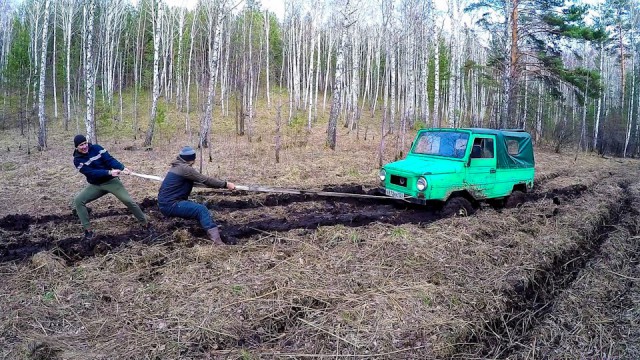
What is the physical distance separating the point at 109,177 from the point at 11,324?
3.03m

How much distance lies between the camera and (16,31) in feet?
131

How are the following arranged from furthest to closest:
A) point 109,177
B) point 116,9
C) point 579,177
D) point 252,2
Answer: point 252,2
point 116,9
point 579,177
point 109,177

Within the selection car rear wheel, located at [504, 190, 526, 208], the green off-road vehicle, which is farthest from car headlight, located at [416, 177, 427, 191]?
car rear wheel, located at [504, 190, 526, 208]

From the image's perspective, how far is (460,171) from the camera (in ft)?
26.3

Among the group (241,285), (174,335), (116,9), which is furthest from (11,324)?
(116,9)

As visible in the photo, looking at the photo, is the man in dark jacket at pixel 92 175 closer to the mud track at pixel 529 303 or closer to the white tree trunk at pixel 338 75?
the mud track at pixel 529 303

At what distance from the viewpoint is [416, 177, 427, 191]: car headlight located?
7.54m

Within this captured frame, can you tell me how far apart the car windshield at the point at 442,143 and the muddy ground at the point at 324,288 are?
5.16 ft

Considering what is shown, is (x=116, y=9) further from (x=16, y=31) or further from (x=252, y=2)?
(x=16, y=31)

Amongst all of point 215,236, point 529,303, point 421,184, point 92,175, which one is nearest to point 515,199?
point 421,184

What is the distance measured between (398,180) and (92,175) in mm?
5296

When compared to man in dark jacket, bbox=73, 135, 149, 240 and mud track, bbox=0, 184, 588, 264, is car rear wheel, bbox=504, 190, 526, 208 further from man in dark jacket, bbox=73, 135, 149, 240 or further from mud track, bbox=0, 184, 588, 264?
man in dark jacket, bbox=73, 135, 149, 240

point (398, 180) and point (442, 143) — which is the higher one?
point (442, 143)

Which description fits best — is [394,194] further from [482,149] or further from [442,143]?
[482,149]
